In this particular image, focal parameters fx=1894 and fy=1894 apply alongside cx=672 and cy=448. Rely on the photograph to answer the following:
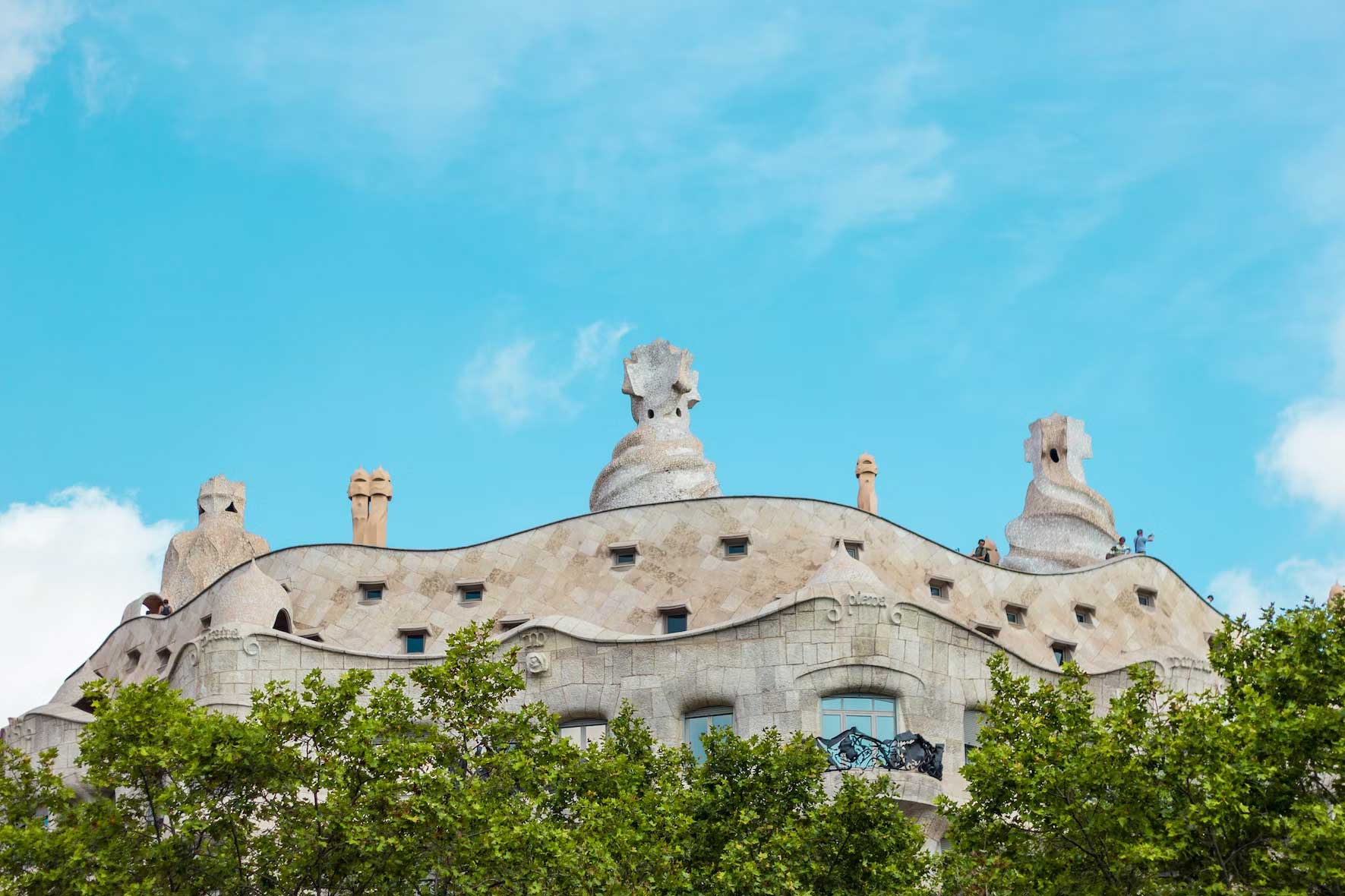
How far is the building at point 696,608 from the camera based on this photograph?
3284 centimetres

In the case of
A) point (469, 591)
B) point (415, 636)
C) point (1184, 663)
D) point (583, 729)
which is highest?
point (469, 591)

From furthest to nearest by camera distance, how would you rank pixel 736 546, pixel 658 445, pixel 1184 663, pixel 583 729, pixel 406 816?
pixel 658 445
pixel 736 546
pixel 1184 663
pixel 583 729
pixel 406 816

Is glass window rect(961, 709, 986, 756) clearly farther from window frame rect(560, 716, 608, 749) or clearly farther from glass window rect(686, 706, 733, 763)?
window frame rect(560, 716, 608, 749)

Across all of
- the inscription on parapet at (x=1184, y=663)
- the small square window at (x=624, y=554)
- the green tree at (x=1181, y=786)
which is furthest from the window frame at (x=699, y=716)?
the inscription on parapet at (x=1184, y=663)

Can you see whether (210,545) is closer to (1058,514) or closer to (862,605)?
(862,605)

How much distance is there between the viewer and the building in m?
32.8

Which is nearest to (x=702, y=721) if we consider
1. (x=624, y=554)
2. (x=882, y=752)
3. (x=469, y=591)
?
(x=882, y=752)

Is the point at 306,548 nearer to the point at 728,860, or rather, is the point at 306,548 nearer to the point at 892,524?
the point at 892,524

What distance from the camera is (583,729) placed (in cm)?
3381

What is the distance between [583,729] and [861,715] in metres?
5.00

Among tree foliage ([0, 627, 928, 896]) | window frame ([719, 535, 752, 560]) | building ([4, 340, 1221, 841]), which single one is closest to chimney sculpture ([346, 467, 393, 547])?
building ([4, 340, 1221, 841])

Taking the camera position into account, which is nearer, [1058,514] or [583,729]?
[583,729]

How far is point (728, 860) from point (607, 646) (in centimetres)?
943

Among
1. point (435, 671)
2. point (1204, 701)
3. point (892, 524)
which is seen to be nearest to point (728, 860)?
point (435, 671)
